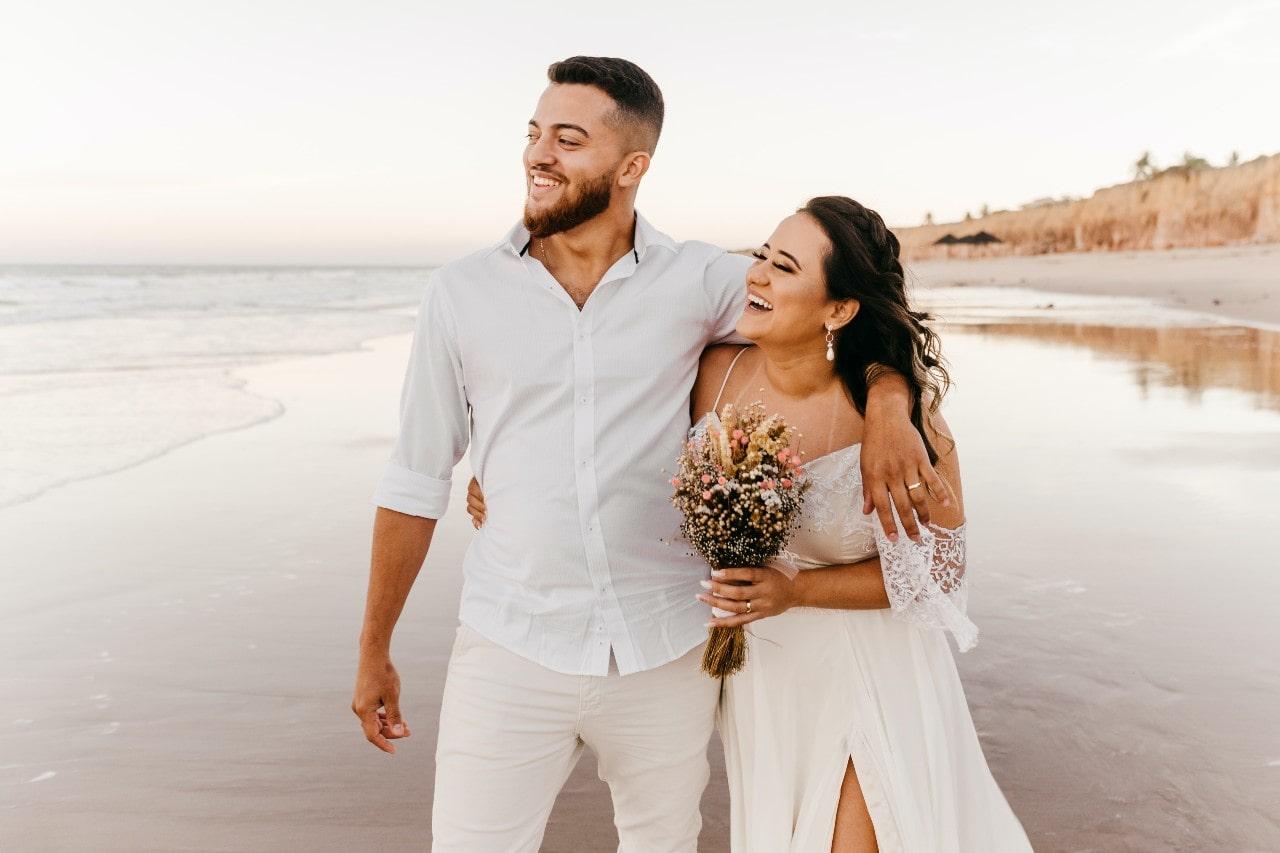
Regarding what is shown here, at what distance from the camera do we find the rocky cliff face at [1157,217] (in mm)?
48625

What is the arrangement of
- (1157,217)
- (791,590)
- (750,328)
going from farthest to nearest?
(1157,217), (750,328), (791,590)

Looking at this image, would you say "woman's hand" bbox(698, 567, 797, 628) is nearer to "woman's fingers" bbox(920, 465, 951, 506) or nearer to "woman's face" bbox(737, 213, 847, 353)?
"woman's fingers" bbox(920, 465, 951, 506)

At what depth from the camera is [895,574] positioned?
2.79m

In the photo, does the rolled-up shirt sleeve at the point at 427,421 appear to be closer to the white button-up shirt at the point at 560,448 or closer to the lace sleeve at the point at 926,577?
the white button-up shirt at the point at 560,448

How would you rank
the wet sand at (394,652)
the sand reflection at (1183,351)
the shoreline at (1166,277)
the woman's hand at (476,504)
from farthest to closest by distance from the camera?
the shoreline at (1166,277) < the sand reflection at (1183,351) < the wet sand at (394,652) < the woman's hand at (476,504)

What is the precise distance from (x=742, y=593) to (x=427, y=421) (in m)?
0.96

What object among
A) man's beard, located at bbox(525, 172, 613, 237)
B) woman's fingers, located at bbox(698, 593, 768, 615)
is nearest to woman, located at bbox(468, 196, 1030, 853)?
woman's fingers, located at bbox(698, 593, 768, 615)

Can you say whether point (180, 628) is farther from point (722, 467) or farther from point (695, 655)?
point (722, 467)

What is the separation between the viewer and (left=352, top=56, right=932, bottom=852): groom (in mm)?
2660

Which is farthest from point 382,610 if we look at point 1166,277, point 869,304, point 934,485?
point 1166,277

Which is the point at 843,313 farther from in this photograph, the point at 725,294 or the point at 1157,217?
the point at 1157,217

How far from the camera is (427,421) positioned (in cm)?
283

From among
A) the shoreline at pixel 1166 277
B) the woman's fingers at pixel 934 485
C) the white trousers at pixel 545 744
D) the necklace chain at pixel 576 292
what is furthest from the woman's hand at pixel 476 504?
the shoreline at pixel 1166 277

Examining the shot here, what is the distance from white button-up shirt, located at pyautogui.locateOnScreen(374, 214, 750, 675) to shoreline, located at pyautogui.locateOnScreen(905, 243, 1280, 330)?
20.8 m
